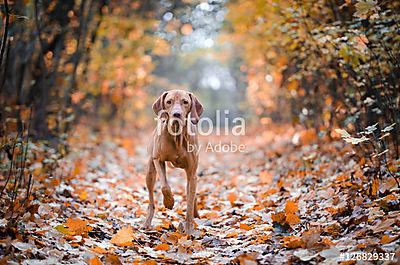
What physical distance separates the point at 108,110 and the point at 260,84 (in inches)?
237

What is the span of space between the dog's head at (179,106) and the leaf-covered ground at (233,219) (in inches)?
52.8

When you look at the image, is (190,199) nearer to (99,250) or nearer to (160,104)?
(160,104)

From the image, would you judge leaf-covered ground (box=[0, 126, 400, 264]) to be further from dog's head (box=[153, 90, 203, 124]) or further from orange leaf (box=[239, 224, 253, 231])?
dog's head (box=[153, 90, 203, 124])

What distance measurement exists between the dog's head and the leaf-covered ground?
134cm

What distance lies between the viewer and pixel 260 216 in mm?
5258

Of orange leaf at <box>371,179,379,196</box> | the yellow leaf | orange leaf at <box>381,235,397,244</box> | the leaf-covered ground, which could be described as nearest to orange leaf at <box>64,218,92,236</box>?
the leaf-covered ground

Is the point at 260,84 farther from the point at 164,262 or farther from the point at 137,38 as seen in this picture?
the point at 164,262

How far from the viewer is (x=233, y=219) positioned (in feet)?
17.9

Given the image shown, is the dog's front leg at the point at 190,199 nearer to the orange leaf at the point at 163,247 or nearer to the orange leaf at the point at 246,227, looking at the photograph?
the orange leaf at the point at 246,227

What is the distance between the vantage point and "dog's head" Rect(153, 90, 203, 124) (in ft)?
17.5

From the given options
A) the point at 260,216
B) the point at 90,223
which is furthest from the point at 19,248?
the point at 260,216

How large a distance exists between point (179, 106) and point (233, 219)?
60.2 inches

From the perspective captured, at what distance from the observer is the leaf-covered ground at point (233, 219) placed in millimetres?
3584

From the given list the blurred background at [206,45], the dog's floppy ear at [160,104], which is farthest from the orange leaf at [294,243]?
the dog's floppy ear at [160,104]
